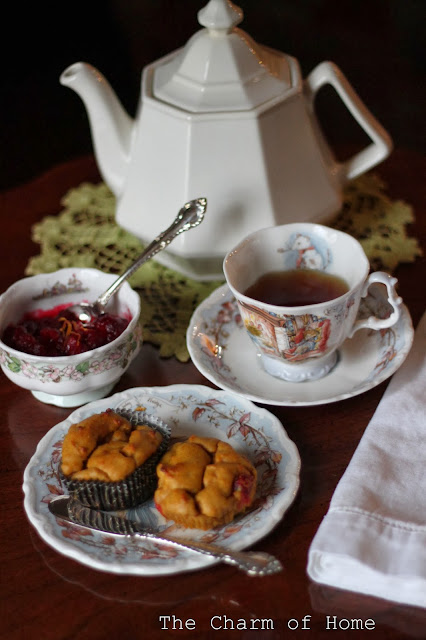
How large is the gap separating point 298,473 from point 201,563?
13 centimetres

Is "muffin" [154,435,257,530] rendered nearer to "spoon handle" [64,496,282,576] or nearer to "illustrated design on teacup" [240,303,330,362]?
"spoon handle" [64,496,282,576]

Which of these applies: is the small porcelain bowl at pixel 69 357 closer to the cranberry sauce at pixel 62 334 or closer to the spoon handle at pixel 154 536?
the cranberry sauce at pixel 62 334

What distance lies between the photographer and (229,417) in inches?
31.9

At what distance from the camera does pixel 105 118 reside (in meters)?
1.08

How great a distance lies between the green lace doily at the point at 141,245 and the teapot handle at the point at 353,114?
10cm

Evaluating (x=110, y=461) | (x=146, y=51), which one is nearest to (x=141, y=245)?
(x=110, y=461)

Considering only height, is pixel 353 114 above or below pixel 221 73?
below

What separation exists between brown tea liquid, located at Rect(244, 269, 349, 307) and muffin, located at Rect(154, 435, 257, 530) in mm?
252

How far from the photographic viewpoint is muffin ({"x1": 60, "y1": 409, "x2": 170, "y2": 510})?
0.70 meters

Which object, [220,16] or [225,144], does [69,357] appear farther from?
[220,16]

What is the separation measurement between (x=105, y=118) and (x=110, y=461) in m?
0.57

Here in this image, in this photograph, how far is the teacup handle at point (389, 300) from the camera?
84 centimetres

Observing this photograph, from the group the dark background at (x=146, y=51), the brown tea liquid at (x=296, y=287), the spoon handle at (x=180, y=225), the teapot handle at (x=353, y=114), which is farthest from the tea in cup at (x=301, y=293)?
the dark background at (x=146, y=51)

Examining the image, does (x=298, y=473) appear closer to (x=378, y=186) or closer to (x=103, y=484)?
(x=103, y=484)
